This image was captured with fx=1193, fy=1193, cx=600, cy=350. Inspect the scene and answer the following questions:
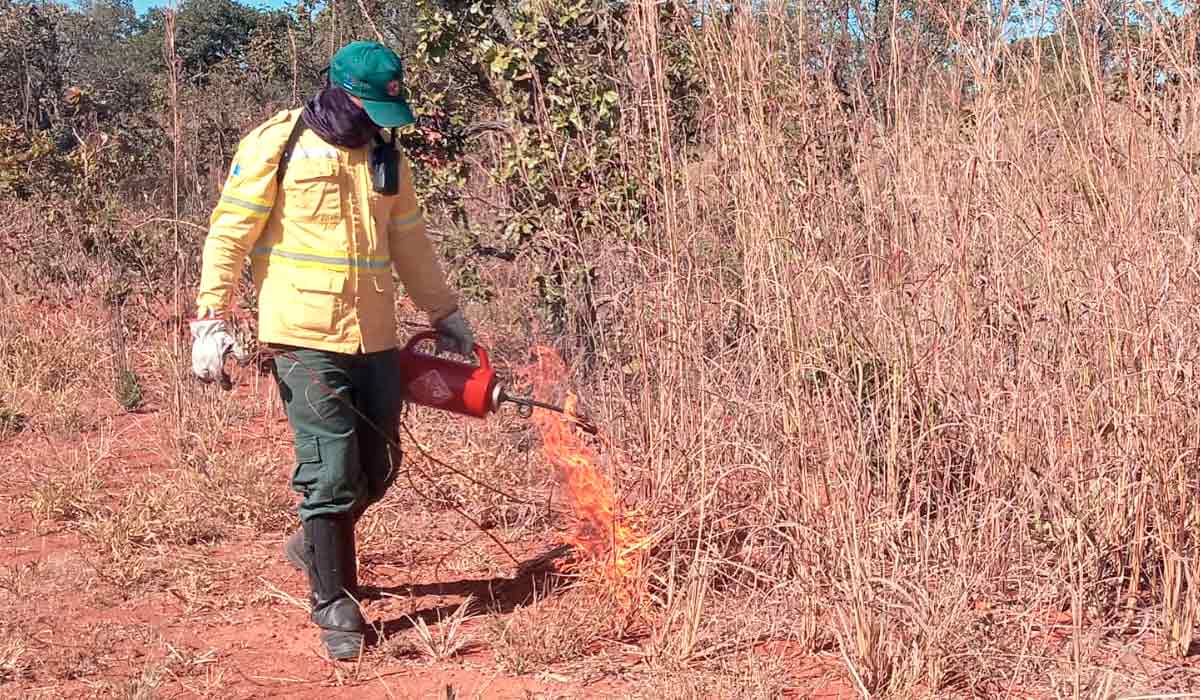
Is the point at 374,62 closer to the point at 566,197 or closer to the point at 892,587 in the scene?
the point at 566,197

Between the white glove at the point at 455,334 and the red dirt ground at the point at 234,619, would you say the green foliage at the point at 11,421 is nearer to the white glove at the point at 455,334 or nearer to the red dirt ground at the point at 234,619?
the red dirt ground at the point at 234,619

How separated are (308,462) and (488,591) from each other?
0.87 metres

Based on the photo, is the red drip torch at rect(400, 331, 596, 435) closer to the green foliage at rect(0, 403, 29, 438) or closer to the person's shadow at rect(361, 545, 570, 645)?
the person's shadow at rect(361, 545, 570, 645)

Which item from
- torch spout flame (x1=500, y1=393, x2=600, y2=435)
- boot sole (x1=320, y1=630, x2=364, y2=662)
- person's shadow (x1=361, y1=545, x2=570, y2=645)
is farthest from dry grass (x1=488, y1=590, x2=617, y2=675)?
torch spout flame (x1=500, y1=393, x2=600, y2=435)

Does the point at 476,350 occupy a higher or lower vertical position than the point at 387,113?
lower

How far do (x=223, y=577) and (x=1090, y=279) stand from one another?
2.93 metres

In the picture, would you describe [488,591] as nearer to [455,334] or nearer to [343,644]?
[343,644]

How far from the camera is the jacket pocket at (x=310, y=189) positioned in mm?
3348

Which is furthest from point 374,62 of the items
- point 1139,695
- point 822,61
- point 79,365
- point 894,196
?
point 79,365

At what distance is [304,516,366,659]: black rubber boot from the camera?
11.5 ft

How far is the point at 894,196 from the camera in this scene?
354 cm

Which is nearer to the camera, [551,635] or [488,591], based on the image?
[551,635]

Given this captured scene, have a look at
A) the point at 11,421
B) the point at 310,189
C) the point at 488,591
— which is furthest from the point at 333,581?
the point at 11,421

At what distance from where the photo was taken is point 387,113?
332 centimetres
